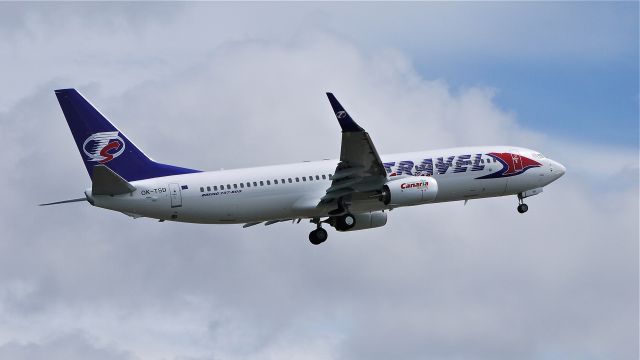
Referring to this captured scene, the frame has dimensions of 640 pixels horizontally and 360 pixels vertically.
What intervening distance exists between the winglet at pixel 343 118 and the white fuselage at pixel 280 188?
20.3 feet

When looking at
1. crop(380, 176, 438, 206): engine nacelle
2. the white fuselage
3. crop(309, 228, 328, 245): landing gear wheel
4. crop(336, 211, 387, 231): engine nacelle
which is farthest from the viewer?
crop(336, 211, 387, 231): engine nacelle

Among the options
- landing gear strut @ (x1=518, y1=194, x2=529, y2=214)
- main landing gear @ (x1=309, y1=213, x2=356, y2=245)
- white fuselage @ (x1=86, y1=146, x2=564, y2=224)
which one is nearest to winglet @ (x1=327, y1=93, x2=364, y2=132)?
white fuselage @ (x1=86, y1=146, x2=564, y2=224)

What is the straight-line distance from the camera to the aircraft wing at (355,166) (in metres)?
60.1

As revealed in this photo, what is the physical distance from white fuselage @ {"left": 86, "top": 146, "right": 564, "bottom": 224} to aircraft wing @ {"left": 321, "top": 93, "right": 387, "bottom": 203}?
40.2 inches

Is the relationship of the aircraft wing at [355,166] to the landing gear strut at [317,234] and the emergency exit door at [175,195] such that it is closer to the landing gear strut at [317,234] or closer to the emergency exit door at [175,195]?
the landing gear strut at [317,234]

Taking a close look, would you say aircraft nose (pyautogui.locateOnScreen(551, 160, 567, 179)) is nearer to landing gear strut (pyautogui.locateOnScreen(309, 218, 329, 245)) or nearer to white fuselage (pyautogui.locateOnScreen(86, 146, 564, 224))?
white fuselage (pyautogui.locateOnScreen(86, 146, 564, 224))

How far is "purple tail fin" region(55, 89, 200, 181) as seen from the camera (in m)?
62.3

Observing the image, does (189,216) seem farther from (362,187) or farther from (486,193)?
(486,193)

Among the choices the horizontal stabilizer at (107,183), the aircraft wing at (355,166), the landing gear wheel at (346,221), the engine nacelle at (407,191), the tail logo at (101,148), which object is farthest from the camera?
the landing gear wheel at (346,221)

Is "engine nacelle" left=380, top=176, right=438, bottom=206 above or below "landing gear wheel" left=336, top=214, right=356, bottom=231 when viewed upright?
above

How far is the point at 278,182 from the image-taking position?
6425cm

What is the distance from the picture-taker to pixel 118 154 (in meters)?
62.9

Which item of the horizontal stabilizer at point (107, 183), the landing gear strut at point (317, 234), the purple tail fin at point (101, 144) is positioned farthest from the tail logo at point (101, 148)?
the landing gear strut at point (317, 234)

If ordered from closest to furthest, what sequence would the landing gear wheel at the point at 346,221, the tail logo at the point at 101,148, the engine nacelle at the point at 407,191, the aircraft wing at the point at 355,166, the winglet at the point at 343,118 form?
1. the winglet at the point at 343,118
2. the aircraft wing at the point at 355,166
3. the tail logo at the point at 101,148
4. the engine nacelle at the point at 407,191
5. the landing gear wheel at the point at 346,221
